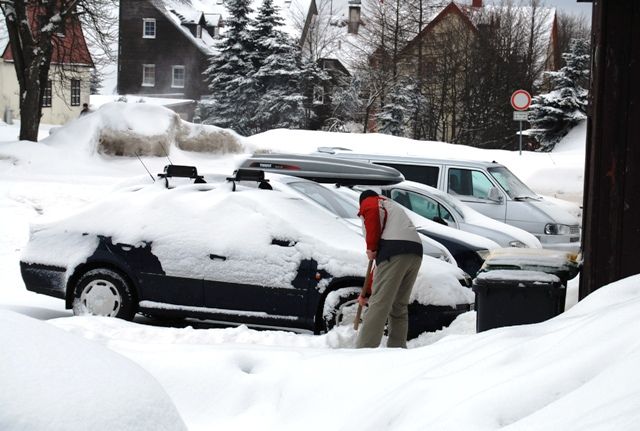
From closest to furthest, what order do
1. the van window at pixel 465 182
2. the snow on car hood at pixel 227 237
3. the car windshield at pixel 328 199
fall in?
the snow on car hood at pixel 227 237 < the car windshield at pixel 328 199 < the van window at pixel 465 182

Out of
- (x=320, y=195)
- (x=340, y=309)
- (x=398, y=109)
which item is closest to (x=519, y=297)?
(x=340, y=309)

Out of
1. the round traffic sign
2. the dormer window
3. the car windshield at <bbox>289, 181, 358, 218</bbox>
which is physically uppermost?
the dormer window

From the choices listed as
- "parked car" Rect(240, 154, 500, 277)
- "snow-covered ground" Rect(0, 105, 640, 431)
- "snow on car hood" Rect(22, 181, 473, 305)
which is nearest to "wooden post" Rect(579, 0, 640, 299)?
"snow-covered ground" Rect(0, 105, 640, 431)

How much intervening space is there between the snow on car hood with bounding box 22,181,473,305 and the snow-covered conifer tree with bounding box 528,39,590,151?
31.7 meters

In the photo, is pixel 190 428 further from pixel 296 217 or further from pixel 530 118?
pixel 530 118

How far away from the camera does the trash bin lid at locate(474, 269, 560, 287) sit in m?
7.25

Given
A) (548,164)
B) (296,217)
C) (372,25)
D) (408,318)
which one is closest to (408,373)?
(408,318)

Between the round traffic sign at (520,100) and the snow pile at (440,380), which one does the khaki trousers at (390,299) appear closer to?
the snow pile at (440,380)

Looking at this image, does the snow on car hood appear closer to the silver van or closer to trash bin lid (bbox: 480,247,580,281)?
trash bin lid (bbox: 480,247,580,281)

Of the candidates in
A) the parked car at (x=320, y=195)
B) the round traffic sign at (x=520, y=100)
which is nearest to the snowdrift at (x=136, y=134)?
the round traffic sign at (x=520, y=100)

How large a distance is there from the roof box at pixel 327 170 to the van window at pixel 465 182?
318cm

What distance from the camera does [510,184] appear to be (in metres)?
15.7

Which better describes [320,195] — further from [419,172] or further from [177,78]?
[177,78]

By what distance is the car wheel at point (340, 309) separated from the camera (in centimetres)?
899
